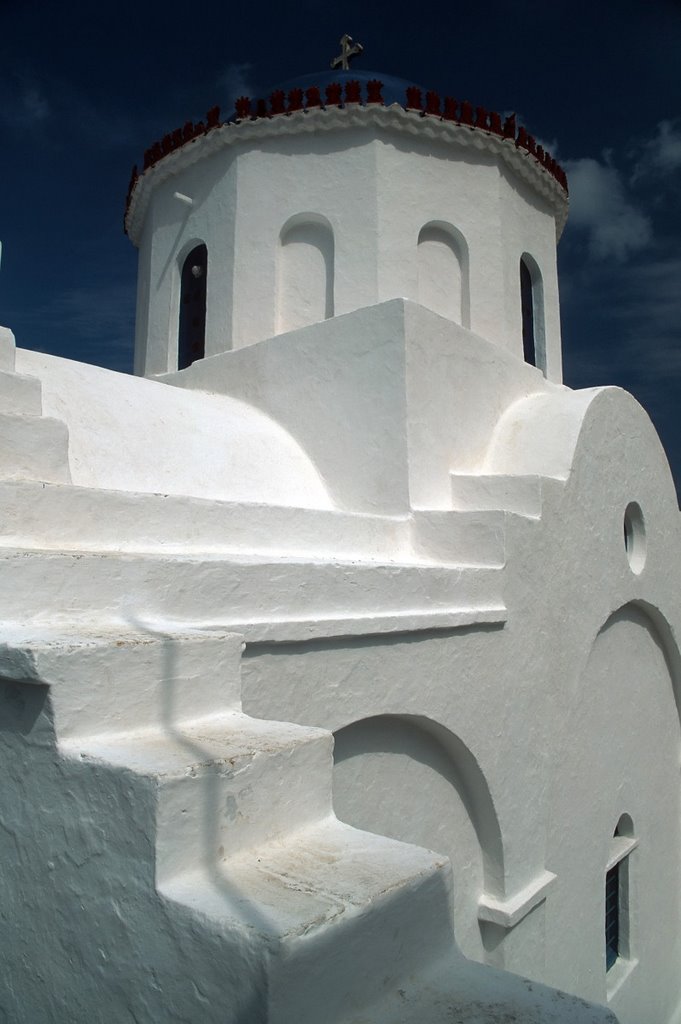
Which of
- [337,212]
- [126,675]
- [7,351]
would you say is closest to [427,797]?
[126,675]

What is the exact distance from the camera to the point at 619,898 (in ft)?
22.1

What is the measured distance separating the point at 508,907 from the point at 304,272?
218 inches

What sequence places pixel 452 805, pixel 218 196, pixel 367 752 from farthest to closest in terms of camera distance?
pixel 218 196 < pixel 452 805 < pixel 367 752

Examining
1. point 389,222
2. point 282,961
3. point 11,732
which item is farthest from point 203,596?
point 389,222

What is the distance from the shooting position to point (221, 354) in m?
6.46

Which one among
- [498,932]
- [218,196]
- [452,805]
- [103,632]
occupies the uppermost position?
[218,196]

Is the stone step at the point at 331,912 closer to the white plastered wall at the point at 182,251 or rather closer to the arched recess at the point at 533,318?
the white plastered wall at the point at 182,251

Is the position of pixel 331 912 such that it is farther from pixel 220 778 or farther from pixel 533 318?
pixel 533 318

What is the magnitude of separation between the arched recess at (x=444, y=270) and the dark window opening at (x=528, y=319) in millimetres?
1237

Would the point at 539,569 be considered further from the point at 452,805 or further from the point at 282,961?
the point at 282,961

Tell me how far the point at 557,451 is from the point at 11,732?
4509 mm

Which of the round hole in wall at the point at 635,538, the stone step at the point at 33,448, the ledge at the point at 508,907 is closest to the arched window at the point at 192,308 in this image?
the stone step at the point at 33,448

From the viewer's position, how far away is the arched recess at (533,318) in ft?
26.6

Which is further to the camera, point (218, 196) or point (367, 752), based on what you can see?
point (218, 196)
